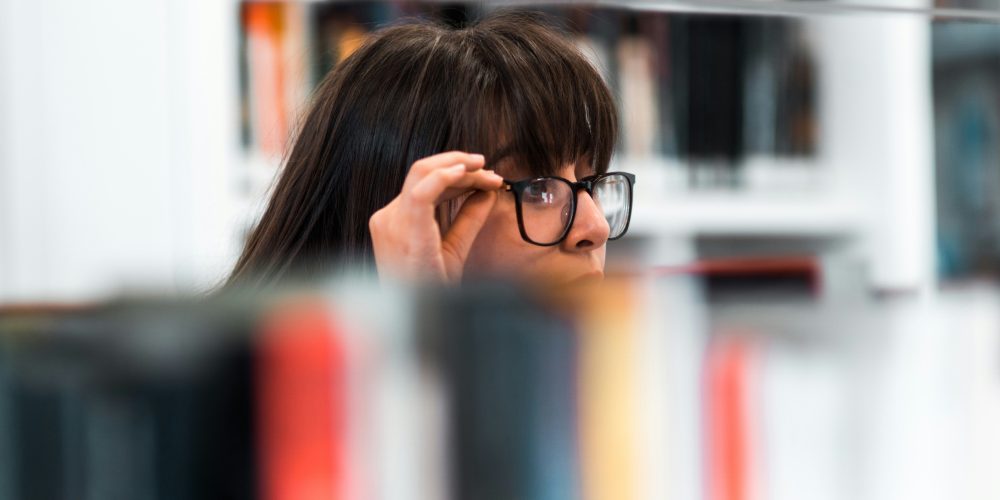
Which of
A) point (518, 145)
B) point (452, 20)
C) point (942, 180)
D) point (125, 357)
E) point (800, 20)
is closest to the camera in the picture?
point (125, 357)

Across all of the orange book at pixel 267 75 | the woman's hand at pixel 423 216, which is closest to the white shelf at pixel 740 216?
the orange book at pixel 267 75

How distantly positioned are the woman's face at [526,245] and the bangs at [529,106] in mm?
22

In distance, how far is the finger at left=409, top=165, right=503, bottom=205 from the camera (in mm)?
813

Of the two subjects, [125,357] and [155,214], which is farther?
[155,214]

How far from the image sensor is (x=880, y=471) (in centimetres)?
35

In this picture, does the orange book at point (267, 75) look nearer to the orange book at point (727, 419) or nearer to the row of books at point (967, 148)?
Result: the row of books at point (967, 148)

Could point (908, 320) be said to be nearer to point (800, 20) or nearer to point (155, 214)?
point (155, 214)

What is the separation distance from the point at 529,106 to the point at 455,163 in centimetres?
15

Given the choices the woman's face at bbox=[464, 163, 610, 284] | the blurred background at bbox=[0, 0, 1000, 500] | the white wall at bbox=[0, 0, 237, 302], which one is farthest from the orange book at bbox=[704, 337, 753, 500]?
the white wall at bbox=[0, 0, 237, 302]

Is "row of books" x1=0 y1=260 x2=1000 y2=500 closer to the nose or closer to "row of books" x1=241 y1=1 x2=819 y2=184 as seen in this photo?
the nose

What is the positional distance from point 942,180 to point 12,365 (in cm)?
196

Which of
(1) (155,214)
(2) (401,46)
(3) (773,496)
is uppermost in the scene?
(2) (401,46)

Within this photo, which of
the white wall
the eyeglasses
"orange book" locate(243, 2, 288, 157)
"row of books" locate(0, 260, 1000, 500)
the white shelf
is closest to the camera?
"row of books" locate(0, 260, 1000, 500)

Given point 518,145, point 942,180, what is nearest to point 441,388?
point 518,145
